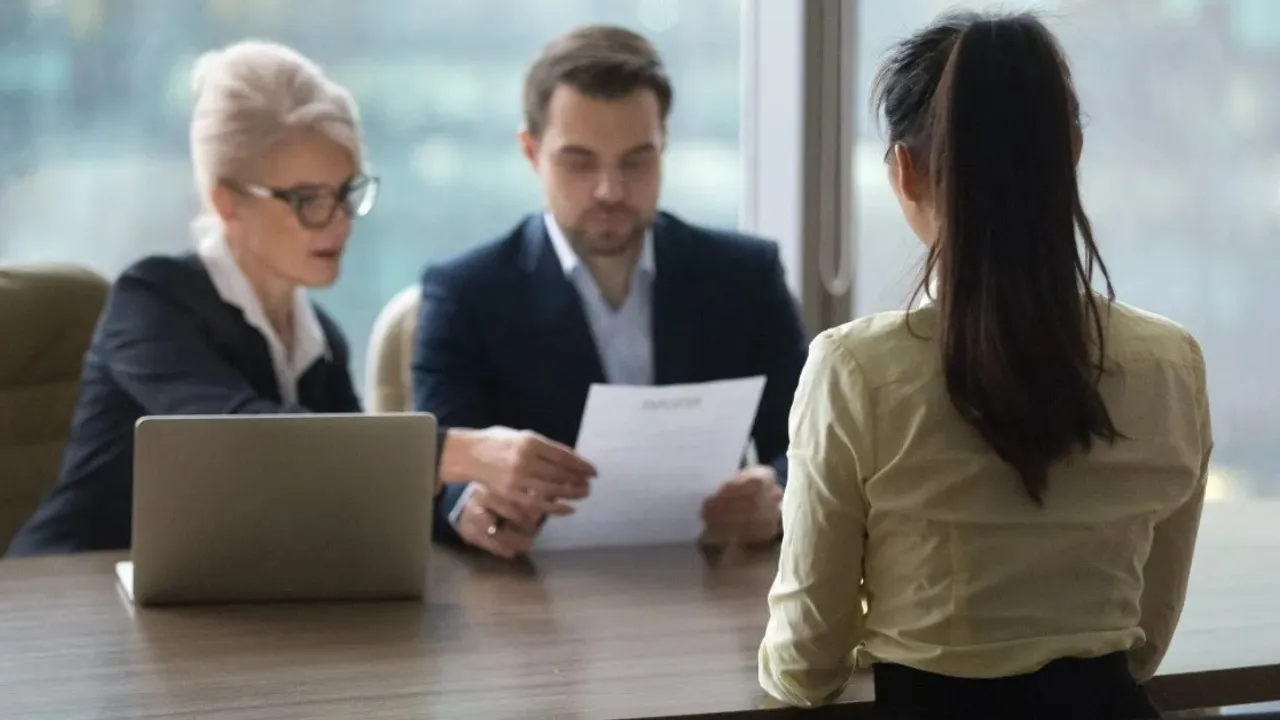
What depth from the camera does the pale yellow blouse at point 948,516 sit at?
4.29 feet

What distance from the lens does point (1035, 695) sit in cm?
131

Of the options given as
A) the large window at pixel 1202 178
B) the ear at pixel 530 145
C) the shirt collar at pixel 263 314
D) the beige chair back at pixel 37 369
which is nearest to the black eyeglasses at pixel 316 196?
the shirt collar at pixel 263 314

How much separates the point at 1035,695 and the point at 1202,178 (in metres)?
1.95

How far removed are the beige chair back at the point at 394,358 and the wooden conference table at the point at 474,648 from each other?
752mm

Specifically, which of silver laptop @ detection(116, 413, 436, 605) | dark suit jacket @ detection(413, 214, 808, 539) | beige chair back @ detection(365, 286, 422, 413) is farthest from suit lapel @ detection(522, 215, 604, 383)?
silver laptop @ detection(116, 413, 436, 605)

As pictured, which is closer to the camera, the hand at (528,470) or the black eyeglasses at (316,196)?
the hand at (528,470)

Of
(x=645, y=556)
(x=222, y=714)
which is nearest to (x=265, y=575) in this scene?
(x=222, y=714)

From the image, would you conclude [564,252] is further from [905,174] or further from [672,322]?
[905,174]

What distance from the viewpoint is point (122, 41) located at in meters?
3.10

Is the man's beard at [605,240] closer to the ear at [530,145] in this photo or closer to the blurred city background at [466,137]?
the ear at [530,145]

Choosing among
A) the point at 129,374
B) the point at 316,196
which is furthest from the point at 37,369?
the point at 316,196

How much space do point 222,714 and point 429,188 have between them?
2.09 metres

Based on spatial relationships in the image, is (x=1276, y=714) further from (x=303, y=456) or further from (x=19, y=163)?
(x=19, y=163)

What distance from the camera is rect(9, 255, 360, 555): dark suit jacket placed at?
2.28 meters
